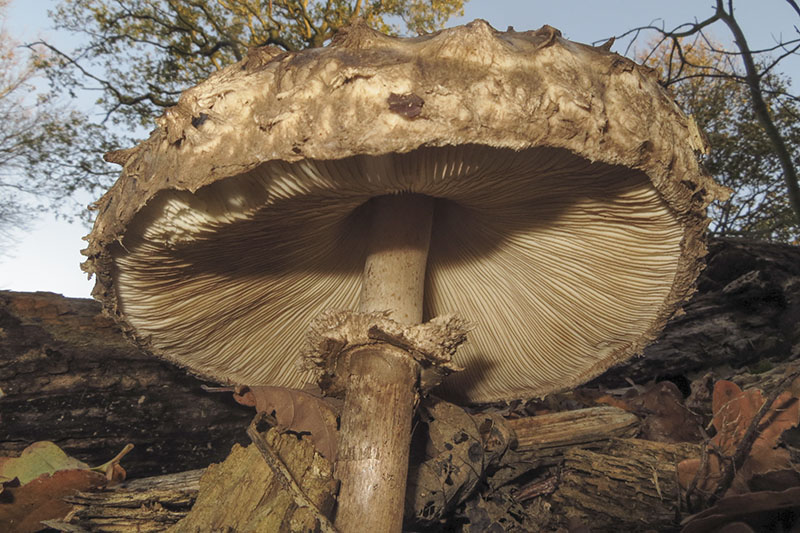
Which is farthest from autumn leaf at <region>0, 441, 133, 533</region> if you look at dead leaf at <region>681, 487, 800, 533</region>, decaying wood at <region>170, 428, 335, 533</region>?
dead leaf at <region>681, 487, 800, 533</region>

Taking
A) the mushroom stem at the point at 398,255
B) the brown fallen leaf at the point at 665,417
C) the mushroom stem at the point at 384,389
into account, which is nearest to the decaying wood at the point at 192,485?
the mushroom stem at the point at 384,389

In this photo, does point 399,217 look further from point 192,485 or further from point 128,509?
point 128,509

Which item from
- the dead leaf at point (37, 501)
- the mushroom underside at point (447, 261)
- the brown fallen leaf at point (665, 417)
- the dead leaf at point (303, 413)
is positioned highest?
the mushroom underside at point (447, 261)

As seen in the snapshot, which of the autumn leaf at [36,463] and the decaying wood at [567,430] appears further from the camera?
the decaying wood at [567,430]

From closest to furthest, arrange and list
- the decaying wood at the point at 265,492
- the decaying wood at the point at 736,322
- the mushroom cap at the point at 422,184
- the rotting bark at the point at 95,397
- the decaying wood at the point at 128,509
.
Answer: the mushroom cap at the point at 422,184 → the decaying wood at the point at 265,492 → the decaying wood at the point at 128,509 → the rotting bark at the point at 95,397 → the decaying wood at the point at 736,322

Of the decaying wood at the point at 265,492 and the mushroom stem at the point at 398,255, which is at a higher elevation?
the mushroom stem at the point at 398,255

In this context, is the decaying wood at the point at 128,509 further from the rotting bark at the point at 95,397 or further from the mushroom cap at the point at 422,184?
the mushroom cap at the point at 422,184

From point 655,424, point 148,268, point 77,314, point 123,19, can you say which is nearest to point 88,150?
point 123,19

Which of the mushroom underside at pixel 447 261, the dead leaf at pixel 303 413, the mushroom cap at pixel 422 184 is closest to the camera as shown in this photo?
the mushroom cap at pixel 422 184
